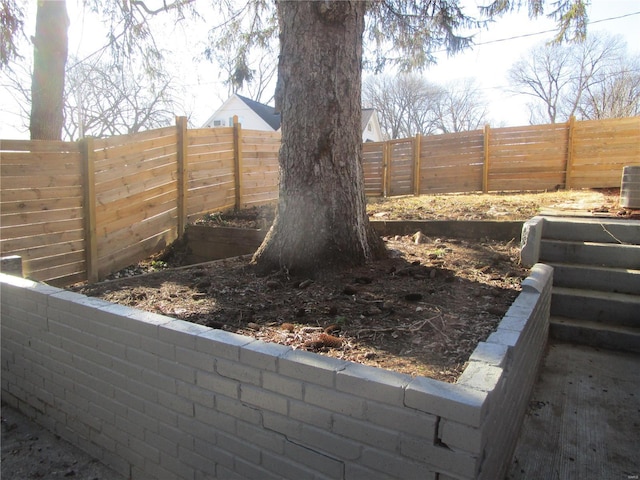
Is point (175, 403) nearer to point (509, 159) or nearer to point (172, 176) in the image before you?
point (172, 176)

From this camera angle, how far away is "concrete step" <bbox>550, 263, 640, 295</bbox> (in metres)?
3.72

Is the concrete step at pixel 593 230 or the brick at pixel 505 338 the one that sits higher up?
the concrete step at pixel 593 230

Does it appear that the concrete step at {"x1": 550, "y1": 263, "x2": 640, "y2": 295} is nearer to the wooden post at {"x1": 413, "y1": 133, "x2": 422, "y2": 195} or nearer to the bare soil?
the bare soil

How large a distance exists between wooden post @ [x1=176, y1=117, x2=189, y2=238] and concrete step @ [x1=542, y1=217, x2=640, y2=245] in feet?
15.5

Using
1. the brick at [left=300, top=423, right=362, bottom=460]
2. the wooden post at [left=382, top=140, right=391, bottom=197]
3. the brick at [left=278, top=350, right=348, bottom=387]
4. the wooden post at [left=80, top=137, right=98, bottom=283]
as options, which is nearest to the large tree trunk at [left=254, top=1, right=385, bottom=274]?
the brick at [left=278, top=350, right=348, bottom=387]

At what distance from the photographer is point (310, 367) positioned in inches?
61.5

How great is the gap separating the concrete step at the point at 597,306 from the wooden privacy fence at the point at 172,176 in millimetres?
4894

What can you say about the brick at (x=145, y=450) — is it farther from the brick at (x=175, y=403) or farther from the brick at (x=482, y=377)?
the brick at (x=482, y=377)

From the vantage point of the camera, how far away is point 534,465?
85.1 inches

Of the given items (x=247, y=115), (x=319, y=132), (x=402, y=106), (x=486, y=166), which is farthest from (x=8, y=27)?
(x=402, y=106)

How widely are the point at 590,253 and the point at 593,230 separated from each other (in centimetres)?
26

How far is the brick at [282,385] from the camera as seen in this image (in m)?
1.60

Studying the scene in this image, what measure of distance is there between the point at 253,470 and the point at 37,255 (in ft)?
12.8

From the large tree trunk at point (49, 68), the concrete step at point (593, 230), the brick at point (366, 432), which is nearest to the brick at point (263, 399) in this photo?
the brick at point (366, 432)
